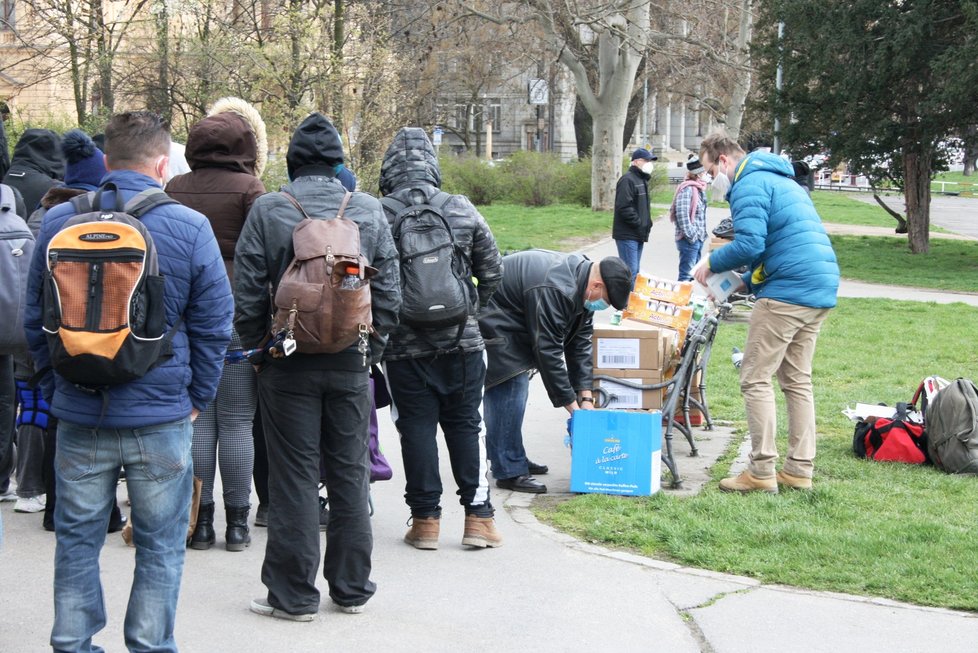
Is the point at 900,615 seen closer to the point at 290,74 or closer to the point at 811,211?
the point at 811,211

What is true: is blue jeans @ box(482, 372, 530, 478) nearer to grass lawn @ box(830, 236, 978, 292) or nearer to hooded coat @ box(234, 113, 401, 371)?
hooded coat @ box(234, 113, 401, 371)

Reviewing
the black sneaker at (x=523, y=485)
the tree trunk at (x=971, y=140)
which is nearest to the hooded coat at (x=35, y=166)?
the black sneaker at (x=523, y=485)

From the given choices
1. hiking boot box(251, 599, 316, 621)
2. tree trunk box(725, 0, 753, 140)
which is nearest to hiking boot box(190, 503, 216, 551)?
hiking boot box(251, 599, 316, 621)

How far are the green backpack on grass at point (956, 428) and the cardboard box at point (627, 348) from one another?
70.6 inches

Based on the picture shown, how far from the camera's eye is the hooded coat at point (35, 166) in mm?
6949

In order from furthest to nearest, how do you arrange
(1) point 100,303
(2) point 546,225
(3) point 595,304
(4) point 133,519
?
(2) point 546,225
(3) point 595,304
(4) point 133,519
(1) point 100,303

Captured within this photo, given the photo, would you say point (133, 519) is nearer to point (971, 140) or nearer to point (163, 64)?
point (163, 64)

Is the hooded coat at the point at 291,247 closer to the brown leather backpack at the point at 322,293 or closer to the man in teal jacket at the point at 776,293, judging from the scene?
the brown leather backpack at the point at 322,293

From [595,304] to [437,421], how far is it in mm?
1191

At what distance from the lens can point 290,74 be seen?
15.5 m

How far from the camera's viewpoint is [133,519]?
3.79 metres

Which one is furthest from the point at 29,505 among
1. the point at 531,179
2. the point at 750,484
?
the point at 531,179

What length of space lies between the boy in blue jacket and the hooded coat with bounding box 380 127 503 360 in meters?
1.62

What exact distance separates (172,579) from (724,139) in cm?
466
